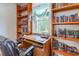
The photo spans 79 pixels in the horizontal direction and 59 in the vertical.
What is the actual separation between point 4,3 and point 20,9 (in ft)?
0.74

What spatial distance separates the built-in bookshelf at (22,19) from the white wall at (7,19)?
2.6 inches

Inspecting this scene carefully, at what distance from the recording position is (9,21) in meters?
2.00

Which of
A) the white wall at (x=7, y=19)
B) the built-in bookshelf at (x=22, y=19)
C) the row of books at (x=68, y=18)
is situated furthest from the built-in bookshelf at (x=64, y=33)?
the white wall at (x=7, y=19)

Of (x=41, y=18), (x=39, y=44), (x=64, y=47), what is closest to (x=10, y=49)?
(x=39, y=44)

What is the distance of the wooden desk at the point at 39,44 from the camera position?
199 cm

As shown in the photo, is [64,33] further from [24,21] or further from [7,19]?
Answer: [7,19]

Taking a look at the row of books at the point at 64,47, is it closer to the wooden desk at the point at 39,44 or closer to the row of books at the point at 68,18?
the wooden desk at the point at 39,44

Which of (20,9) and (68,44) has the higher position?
(20,9)

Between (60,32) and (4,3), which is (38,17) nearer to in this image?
(60,32)

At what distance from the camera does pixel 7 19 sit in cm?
201

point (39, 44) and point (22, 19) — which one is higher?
point (22, 19)

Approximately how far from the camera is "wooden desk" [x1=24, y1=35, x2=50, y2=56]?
6.53 ft

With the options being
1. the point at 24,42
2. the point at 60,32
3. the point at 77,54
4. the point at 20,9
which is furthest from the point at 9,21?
the point at 77,54

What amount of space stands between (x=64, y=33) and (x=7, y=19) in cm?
78
